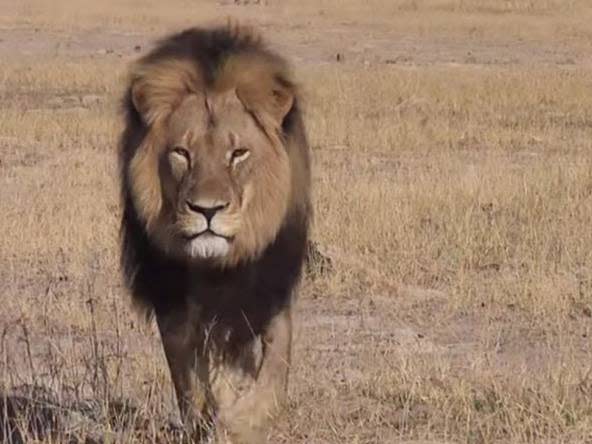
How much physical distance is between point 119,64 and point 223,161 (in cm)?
2070

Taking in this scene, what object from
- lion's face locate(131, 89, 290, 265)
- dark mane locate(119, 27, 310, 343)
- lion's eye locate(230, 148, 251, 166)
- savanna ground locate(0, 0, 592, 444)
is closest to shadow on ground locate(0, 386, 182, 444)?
savanna ground locate(0, 0, 592, 444)

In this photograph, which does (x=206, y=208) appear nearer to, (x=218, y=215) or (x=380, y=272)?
(x=218, y=215)

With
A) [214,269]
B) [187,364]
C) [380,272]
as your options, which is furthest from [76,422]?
[380,272]

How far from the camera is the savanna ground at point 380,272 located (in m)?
5.40

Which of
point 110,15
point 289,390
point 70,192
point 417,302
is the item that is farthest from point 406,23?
point 289,390

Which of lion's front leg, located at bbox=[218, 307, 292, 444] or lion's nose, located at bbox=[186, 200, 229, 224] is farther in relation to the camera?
lion's front leg, located at bbox=[218, 307, 292, 444]

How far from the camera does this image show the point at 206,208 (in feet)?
14.6

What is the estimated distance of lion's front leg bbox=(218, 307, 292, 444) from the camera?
493 centimetres

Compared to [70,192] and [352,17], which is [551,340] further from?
[352,17]

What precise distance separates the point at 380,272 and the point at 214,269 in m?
3.87

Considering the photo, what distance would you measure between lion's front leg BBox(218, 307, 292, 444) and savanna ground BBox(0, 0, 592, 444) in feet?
0.70

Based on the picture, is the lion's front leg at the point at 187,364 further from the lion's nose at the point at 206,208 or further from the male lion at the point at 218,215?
the lion's nose at the point at 206,208

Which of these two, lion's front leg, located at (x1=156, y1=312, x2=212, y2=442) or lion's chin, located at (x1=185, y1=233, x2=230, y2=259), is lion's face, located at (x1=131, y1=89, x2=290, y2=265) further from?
lion's front leg, located at (x1=156, y1=312, x2=212, y2=442)

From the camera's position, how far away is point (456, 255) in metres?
9.09
